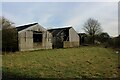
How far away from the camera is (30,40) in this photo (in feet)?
116

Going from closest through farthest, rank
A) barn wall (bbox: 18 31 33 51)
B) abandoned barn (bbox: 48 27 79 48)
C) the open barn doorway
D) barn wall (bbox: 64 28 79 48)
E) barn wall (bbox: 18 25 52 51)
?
barn wall (bbox: 18 31 33 51)
barn wall (bbox: 18 25 52 51)
the open barn doorway
abandoned barn (bbox: 48 27 79 48)
barn wall (bbox: 64 28 79 48)

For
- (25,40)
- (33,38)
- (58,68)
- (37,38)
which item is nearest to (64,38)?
(37,38)

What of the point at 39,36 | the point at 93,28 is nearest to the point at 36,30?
the point at 39,36

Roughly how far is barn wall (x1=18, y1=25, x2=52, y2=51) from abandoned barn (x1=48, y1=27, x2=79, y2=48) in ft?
16.6

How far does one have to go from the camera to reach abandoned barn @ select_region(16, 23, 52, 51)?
33.4 m

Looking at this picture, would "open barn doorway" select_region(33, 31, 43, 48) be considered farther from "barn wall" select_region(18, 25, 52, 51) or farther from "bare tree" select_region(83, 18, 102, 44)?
"bare tree" select_region(83, 18, 102, 44)

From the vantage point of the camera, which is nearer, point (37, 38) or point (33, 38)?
point (33, 38)

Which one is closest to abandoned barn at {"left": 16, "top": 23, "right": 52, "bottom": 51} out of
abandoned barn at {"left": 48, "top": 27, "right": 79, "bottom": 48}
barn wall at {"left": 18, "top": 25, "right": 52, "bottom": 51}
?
barn wall at {"left": 18, "top": 25, "right": 52, "bottom": 51}

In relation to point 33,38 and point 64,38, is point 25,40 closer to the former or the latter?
point 33,38

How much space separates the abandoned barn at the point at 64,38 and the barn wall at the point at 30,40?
5070 millimetres

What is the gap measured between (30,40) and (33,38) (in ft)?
4.59

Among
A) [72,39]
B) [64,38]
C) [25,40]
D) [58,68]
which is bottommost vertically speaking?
[58,68]

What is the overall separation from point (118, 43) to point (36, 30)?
54.9ft

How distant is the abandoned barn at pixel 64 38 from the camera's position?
44.5 metres
